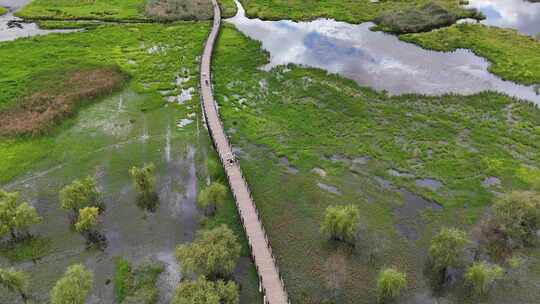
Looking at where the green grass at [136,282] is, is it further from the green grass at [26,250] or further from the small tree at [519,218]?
the small tree at [519,218]

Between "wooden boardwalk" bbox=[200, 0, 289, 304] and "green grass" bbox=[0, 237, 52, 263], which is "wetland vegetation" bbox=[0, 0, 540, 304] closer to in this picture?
"green grass" bbox=[0, 237, 52, 263]

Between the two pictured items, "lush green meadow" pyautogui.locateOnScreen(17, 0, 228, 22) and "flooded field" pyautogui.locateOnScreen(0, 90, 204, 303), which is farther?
"lush green meadow" pyautogui.locateOnScreen(17, 0, 228, 22)

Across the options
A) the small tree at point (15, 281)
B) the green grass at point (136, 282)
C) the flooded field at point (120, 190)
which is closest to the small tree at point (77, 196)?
the flooded field at point (120, 190)

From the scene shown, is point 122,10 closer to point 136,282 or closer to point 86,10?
point 86,10

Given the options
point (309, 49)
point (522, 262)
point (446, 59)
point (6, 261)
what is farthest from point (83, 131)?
point (446, 59)

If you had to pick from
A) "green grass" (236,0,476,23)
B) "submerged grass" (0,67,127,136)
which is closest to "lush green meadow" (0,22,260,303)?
"submerged grass" (0,67,127,136)

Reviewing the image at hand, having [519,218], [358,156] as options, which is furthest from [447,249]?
[358,156]

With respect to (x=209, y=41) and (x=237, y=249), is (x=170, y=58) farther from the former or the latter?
Result: (x=237, y=249)
